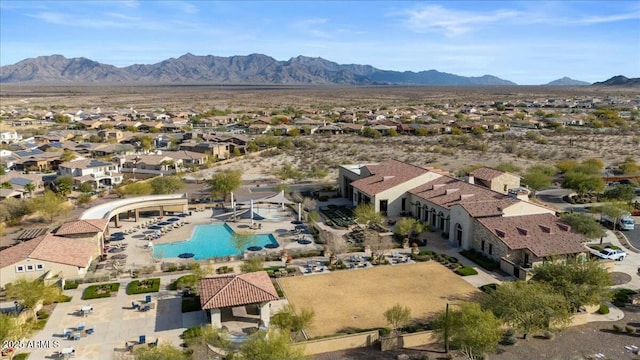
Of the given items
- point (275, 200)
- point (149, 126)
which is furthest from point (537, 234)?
point (149, 126)

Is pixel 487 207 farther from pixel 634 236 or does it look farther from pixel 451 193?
pixel 634 236

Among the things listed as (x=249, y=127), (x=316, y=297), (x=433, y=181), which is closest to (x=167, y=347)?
(x=316, y=297)

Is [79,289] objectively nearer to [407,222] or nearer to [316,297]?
[316,297]

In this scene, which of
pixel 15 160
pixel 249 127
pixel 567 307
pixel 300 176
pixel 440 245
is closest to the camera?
pixel 567 307

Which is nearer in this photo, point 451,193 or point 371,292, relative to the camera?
point 371,292

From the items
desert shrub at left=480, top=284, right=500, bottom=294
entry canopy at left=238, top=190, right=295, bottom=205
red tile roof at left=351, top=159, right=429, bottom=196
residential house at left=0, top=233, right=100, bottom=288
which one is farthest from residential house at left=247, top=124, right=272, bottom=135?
desert shrub at left=480, top=284, right=500, bottom=294

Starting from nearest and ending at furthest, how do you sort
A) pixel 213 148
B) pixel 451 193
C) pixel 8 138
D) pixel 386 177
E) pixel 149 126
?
pixel 451 193 → pixel 386 177 → pixel 213 148 → pixel 8 138 → pixel 149 126

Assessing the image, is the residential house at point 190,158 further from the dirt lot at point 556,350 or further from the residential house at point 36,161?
the dirt lot at point 556,350
